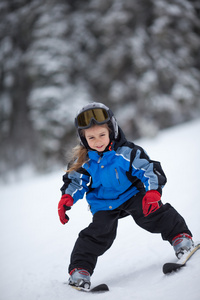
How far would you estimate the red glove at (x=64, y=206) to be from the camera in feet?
6.36

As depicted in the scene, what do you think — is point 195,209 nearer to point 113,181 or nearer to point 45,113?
point 113,181

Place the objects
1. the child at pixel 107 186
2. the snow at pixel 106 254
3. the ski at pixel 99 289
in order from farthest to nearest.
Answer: the child at pixel 107 186, the ski at pixel 99 289, the snow at pixel 106 254

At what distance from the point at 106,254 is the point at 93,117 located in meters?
1.36

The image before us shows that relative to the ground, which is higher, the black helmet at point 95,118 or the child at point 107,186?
the black helmet at point 95,118

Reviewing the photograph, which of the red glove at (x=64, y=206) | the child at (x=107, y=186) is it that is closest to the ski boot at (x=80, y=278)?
the child at (x=107, y=186)

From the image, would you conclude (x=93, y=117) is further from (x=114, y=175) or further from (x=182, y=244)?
(x=182, y=244)

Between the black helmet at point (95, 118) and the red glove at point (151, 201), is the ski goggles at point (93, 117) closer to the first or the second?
the black helmet at point (95, 118)

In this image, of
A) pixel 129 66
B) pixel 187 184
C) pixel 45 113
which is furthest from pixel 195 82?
pixel 187 184

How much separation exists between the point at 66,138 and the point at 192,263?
8134mm

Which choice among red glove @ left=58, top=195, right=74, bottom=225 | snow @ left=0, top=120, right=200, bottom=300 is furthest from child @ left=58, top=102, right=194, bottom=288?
snow @ left=0, top=120, right=200, bottom=300

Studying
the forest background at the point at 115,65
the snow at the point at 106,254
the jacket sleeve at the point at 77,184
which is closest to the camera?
the snow at the point at 106,254

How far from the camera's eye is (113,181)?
6.34 feet

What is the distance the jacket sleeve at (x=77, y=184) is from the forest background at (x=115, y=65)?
6.61 meters

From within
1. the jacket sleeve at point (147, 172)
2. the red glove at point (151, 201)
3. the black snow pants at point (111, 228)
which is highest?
the jacket sleeve at point (147, 172)
